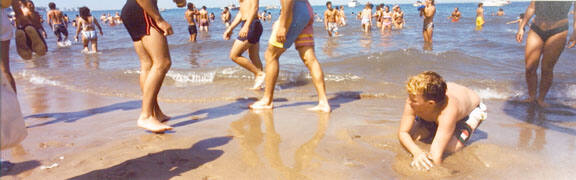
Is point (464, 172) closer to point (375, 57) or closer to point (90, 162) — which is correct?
point (90, 162)

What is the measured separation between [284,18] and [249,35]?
109cm

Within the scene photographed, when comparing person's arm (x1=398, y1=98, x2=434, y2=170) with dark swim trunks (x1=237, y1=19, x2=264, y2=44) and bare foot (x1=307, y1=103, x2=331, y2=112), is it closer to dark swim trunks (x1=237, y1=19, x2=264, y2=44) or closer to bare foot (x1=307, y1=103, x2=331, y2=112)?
bare foot (x1=307, y1=103, x2=331, y2=112)

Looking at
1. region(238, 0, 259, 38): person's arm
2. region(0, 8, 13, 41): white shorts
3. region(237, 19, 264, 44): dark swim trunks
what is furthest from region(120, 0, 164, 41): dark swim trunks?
region(237, 19, 264, 44): dark swim trunks

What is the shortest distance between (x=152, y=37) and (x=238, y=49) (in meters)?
1.81

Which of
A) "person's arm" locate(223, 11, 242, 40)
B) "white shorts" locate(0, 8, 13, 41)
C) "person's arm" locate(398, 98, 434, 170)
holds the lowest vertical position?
"person's arm" locate(398, 98, 434, 170)

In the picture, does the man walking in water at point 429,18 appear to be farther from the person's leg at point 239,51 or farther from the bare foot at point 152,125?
the bare foot at point 152,125

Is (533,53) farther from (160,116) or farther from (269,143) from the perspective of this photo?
(160,116)

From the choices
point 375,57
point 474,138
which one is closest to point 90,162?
point 474,138

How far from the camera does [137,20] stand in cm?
310

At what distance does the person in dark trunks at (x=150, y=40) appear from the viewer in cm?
304

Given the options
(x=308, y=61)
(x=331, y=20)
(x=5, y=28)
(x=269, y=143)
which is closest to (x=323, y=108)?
(x=308, y=61)

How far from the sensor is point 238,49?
4.85 m

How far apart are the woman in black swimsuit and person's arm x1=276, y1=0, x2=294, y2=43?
2782 mm

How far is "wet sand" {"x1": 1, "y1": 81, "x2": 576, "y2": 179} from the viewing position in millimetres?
2371
